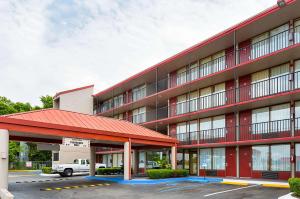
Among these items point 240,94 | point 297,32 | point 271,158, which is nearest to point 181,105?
point 240,94

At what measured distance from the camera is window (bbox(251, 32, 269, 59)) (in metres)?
26.0

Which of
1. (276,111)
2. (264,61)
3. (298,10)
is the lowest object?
(276,111)

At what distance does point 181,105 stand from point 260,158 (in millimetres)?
10473

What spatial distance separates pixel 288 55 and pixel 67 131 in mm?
15527

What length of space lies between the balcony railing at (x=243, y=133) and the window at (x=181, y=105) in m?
2.26

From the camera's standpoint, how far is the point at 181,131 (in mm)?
34969

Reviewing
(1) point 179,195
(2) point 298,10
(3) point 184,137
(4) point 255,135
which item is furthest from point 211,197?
(3) point 184,137

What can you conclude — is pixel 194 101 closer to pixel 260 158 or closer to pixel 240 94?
pixel 240 94

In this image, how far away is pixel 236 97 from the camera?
2788cm

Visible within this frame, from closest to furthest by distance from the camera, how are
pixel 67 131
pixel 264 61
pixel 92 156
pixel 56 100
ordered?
pixel 67 131 → pixel 264 61 → pixel 92 156 → pixel 56 100

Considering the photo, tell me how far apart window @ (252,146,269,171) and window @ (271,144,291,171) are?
20.7 inches

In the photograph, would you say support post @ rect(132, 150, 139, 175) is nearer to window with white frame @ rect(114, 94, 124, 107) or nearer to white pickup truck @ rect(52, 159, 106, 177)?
white pickup truck @ rect(52, 159, 106, 177)

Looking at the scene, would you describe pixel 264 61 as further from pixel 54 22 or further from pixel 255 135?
pixel 54 22

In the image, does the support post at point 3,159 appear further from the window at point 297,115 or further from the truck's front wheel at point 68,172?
the truck's front wheel at point 68,172
